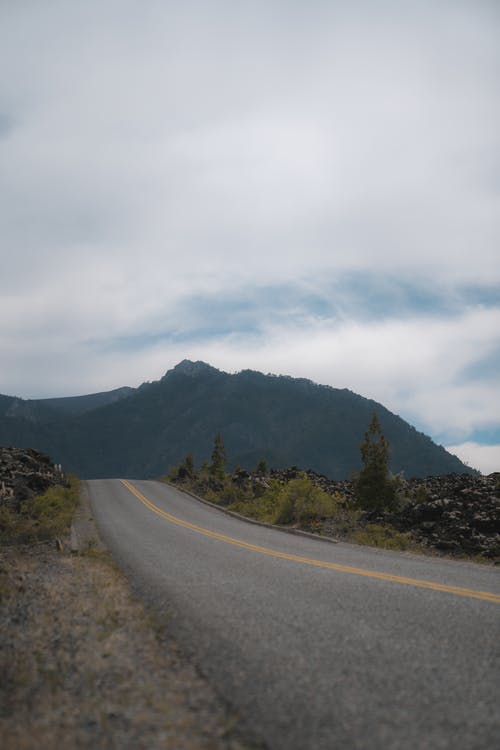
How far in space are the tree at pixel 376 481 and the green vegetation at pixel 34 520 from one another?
37.8 feet

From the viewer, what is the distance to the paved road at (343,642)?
314 cm

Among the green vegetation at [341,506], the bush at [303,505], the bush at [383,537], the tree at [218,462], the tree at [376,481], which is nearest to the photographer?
the bush at [383,537]

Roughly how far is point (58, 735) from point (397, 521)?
14.8 m

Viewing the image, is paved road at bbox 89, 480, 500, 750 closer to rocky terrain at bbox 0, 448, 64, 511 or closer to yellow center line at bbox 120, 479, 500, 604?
yellow center line at bbox 120, 479, 500, 604

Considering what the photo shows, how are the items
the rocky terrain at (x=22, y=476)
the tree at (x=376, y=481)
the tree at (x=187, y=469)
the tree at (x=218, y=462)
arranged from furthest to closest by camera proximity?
the tree at (x=187, y=469)
the tree at (x=218, y=462)
the rocky terrain at (x=22, y=476)
the tree at (x=376, y=481)

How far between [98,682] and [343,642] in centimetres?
229

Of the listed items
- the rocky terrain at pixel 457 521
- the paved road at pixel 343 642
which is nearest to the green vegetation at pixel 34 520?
the paved road at pixel 343 642

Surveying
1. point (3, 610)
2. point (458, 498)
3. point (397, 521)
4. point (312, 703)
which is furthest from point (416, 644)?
point (458, 498)

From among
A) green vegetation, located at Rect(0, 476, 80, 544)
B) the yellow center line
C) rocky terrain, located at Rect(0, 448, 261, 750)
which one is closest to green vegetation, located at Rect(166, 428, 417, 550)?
the yellow center line

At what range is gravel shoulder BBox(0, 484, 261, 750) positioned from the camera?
10.1 ft

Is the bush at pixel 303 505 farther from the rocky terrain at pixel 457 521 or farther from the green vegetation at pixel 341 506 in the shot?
the rocky terrain at pixel 457 521

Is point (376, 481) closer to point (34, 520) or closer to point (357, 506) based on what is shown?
point (357, 506)

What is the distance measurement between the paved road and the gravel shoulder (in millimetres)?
264

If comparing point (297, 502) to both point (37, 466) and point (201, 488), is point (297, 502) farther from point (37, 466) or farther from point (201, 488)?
point (37, 466)
